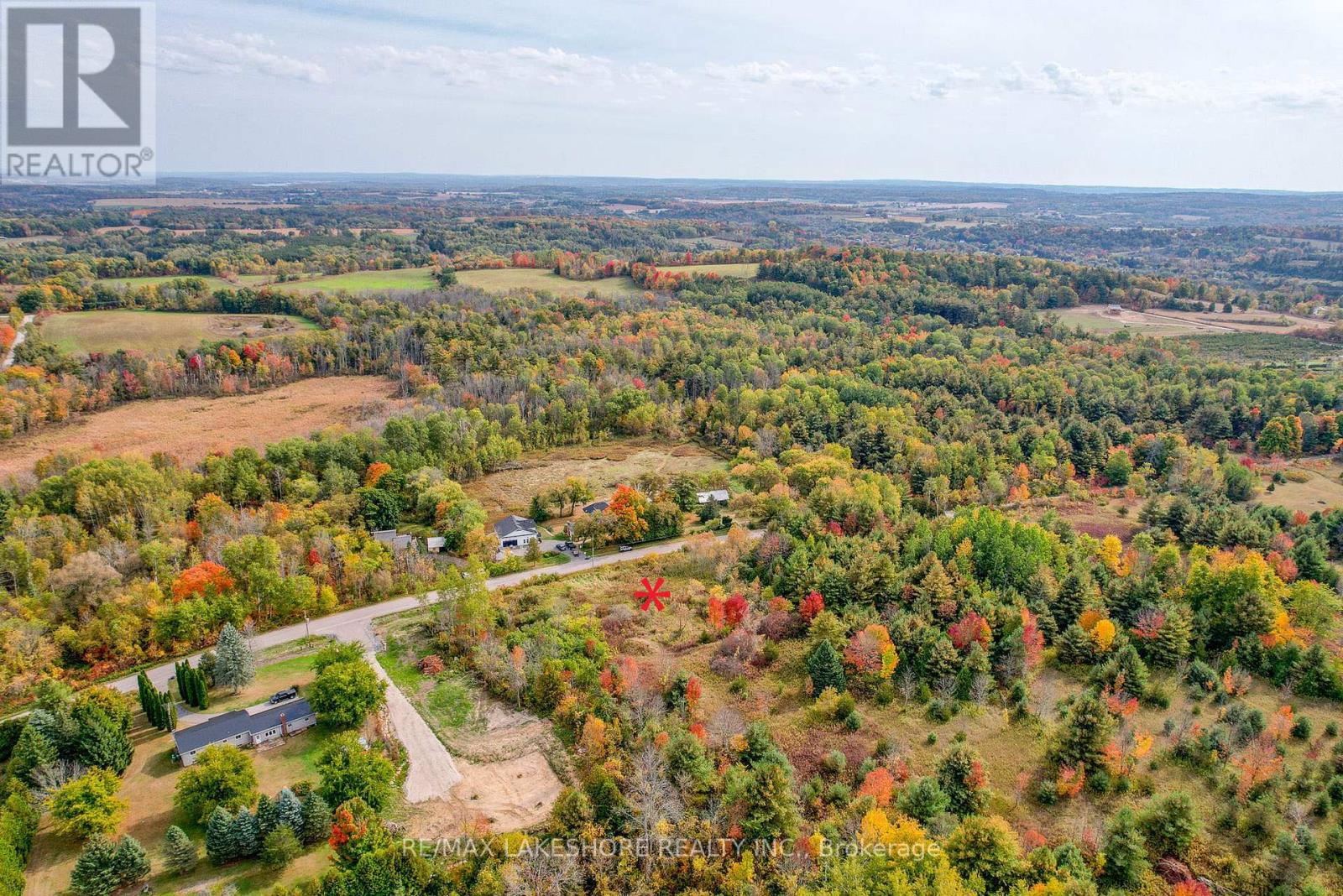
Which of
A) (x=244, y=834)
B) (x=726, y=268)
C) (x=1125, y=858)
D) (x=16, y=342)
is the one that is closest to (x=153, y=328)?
(x=16, y=342)

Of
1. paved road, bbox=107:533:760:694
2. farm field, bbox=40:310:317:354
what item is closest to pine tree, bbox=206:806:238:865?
paved road, bbox=107:533:760:694

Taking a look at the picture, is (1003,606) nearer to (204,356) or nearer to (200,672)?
(200,672)

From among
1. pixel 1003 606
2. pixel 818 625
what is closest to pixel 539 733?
pixel 818 625

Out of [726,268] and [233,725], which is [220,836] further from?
[726,268]

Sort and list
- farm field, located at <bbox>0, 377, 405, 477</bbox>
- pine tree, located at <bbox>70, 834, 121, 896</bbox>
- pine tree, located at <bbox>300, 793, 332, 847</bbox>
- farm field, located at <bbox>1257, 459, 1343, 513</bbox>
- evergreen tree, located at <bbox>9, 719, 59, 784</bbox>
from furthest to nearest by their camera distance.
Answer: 1. farm field, located at <bbox>0, 377, 405, 477</bbox>
2. farm field, located at <bbox>1257, 459, 1343, 513</bbox>
3. evergreen tree, located at <bbox>9, 719, 59, 784</bbox>
4. pine tree, located at <bbox>300, 793, 332, 847</bbox>
5. pine tree, located at <bbox>70, 834, 121, 896</bbox>

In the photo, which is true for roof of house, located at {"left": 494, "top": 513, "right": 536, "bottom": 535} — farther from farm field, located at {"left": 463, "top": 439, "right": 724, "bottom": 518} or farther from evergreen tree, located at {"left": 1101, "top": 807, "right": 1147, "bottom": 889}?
evergreen tree, located at {"left": 1101, "top": 807, "right": 1147, "bottom": 889}

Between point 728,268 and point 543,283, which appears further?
point 728,268

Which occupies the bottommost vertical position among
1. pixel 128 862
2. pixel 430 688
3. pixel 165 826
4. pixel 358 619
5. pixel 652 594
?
pixel 165 826
